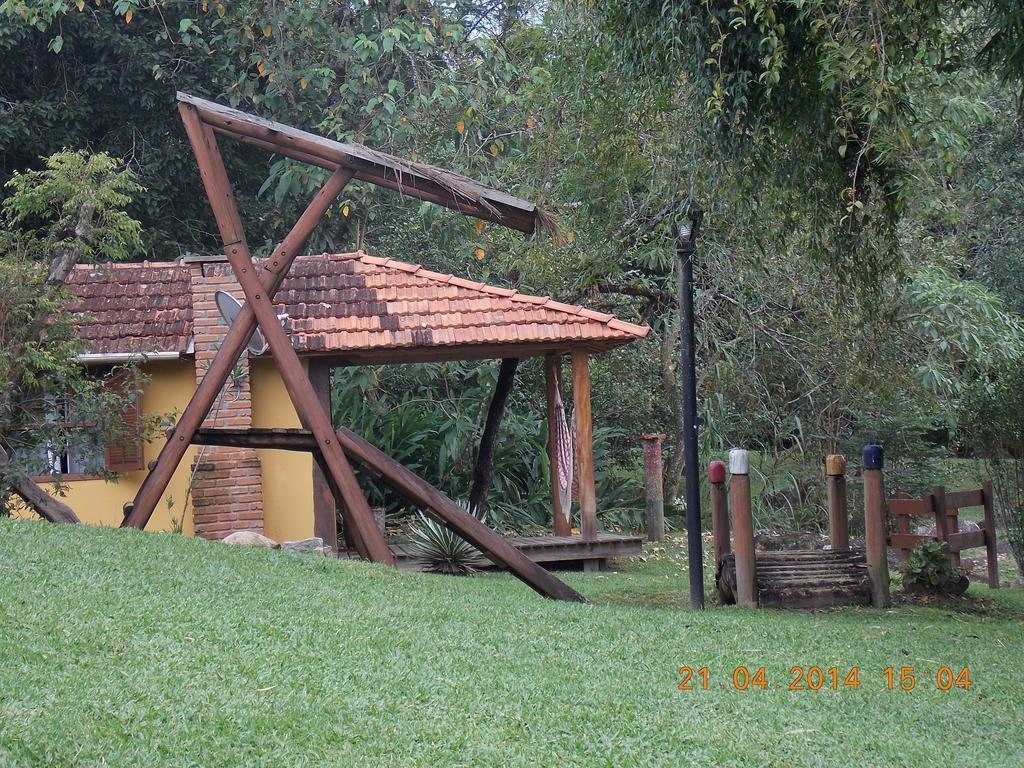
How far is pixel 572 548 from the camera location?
46.8 feet

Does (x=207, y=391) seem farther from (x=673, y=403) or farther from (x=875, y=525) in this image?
(x=673, y=403)

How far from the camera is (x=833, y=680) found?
6.07m

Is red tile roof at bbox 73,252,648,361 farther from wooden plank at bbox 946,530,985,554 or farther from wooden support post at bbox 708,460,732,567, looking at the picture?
wooden plank at bbox 946,530,985,554

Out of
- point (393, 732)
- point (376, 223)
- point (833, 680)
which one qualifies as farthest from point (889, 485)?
point (393, 732)

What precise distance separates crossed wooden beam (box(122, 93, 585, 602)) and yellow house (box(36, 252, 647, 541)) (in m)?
3.00

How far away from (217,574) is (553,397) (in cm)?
773

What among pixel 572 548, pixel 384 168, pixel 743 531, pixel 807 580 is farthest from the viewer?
pixel 572 548

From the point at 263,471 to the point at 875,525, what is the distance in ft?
25.5

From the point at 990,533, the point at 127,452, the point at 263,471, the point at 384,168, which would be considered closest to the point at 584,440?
the point at 263,471

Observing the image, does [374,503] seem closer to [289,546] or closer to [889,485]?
[289,546]

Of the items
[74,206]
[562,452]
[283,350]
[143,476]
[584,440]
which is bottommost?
[143,476]

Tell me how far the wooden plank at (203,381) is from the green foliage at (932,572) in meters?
6.50

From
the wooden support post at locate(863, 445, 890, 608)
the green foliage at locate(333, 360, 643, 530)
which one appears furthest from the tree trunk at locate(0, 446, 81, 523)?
the wooden support post at locate(863, 445, 890, 608)

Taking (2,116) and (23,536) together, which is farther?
(2,116)
